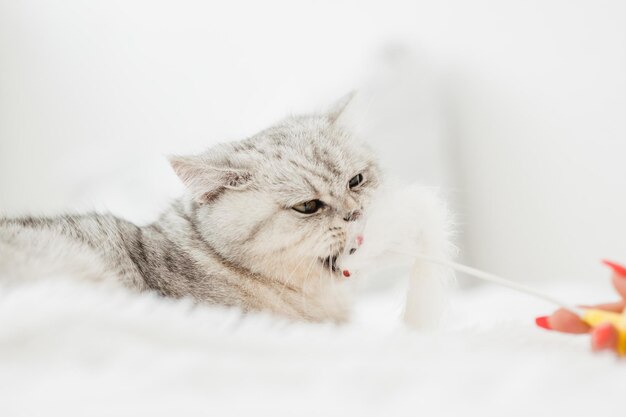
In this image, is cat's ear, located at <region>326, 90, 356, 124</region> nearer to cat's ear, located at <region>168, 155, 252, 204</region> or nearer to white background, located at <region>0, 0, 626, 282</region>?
cat's ear, located at <region>168, 155, 252, 204</region>

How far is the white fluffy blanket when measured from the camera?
0.51 metres

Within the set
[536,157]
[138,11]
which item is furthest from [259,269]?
[536,157]

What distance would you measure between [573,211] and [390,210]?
5.24ft

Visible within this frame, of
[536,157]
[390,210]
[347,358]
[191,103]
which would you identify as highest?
[536,157]

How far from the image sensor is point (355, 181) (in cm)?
123

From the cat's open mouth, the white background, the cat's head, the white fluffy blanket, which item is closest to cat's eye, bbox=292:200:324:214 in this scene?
the cat's head

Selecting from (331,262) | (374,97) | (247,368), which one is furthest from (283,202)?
(374,97)

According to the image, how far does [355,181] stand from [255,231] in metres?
0.24

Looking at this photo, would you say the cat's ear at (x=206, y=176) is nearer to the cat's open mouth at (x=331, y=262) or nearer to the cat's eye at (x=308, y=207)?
the cat's eye at (x=308, y=207)

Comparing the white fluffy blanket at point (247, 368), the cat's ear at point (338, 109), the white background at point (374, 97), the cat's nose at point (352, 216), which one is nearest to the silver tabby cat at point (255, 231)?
the cat's nose at point (352, 216)

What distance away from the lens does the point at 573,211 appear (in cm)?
236

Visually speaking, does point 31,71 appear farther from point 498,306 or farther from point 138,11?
point 498,306

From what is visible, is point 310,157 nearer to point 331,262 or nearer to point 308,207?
point 308,207

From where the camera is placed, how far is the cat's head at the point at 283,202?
44.6 inches
